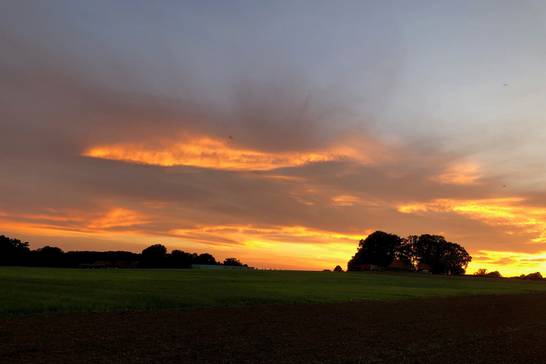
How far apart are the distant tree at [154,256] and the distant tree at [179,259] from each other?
2.27 m

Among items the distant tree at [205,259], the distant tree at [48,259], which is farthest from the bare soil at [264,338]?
the distant tree at [205,259]

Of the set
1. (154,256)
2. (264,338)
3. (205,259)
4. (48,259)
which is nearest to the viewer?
(264,338)

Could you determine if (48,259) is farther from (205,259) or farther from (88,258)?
(205,259)

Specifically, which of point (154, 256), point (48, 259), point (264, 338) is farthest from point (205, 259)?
point (264, 338)

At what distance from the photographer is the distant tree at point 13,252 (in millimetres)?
129125

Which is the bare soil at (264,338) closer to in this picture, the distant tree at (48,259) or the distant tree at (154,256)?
the distant tree at (48,259)

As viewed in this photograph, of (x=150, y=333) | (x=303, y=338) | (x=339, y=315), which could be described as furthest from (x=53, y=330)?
(x=339, y=315)

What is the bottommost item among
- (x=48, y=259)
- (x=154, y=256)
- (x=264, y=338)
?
(x=264, y=338)

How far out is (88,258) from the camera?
166 metres

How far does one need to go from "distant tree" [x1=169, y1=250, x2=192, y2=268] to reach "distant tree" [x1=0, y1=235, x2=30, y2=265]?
38.0 m

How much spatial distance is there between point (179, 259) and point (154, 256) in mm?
10146

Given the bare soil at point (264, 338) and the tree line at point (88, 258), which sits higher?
the tree line at point (88, 258)

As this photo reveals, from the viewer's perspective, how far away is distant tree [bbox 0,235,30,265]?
5084 inches

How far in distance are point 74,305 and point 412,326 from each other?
Answer: 63.4 feet
